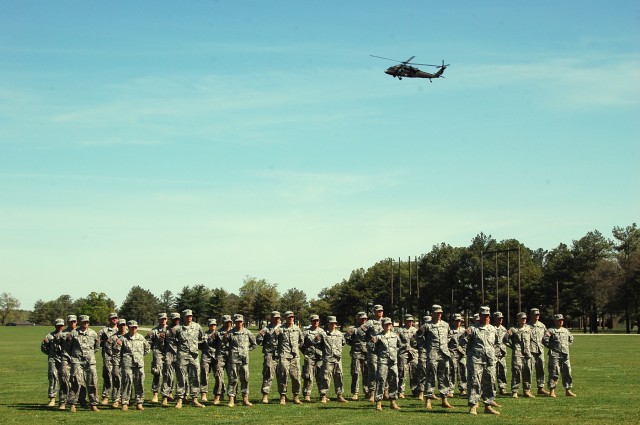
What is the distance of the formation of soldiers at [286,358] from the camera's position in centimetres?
2052

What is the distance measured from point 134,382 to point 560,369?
12306 millimetres

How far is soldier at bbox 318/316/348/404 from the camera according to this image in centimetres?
2212

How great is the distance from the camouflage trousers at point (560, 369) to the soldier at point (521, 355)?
2.37ft

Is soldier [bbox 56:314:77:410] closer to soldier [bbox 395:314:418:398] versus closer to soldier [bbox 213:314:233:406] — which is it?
soldier [bbox 213:314:233:406]

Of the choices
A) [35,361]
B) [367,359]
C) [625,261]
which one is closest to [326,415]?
[367,359]

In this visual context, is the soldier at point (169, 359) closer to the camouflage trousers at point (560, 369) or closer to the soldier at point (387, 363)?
the soldier at point (387, 363)

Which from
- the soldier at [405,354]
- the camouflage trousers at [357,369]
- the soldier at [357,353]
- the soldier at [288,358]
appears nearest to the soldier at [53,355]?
the soldier at [288,358]

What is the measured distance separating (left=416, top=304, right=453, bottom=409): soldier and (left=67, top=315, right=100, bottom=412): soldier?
871 centimetres

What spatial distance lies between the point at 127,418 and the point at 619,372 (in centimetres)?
2043

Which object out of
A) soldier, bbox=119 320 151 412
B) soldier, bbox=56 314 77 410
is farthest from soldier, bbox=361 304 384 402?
soldier, bbox=56 314 77 410

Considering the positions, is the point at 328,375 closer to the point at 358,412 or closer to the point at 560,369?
the point at 358,412

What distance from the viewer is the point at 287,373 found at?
22.0 metres

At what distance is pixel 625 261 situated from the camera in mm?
117875

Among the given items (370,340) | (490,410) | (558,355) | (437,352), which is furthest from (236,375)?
(558,355)
